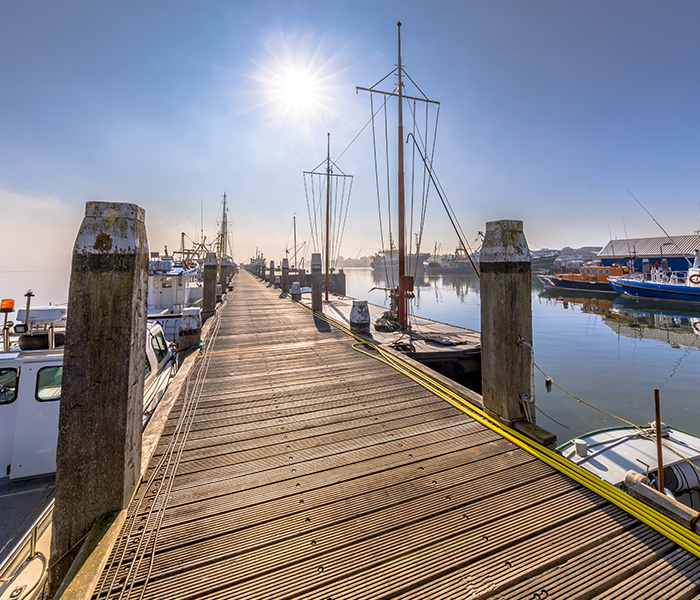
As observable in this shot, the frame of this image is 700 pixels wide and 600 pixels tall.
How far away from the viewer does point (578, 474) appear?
3.22 meters

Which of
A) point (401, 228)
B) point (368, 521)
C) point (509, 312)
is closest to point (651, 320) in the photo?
point (401, 228)

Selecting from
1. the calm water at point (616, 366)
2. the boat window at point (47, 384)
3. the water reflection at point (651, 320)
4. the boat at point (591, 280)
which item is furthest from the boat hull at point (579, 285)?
the boat window at point (47, 384)

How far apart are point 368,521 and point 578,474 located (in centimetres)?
222

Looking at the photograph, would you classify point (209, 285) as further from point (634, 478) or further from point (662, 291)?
point (662, 291)

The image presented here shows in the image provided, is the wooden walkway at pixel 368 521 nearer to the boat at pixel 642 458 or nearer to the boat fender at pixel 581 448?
the boat fender at pixel 581 448

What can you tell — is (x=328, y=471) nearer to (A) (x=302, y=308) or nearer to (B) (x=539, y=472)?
(B) (x=539, y=472)

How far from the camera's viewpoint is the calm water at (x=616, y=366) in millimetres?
10242

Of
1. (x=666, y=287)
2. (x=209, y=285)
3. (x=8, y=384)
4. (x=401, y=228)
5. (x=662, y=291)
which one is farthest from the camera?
(x=662, y=291)

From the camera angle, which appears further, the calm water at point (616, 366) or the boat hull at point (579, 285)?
the boat hull at point (579, 285)

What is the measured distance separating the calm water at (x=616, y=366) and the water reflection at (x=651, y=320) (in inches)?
2.0

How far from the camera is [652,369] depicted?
49.0 ft

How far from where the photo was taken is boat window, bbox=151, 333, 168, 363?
872 cm

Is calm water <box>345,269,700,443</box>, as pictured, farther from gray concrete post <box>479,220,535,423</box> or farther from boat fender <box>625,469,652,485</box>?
boat fender <box>625,469,652,485</box>

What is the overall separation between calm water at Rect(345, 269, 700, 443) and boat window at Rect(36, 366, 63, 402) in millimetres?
10319
